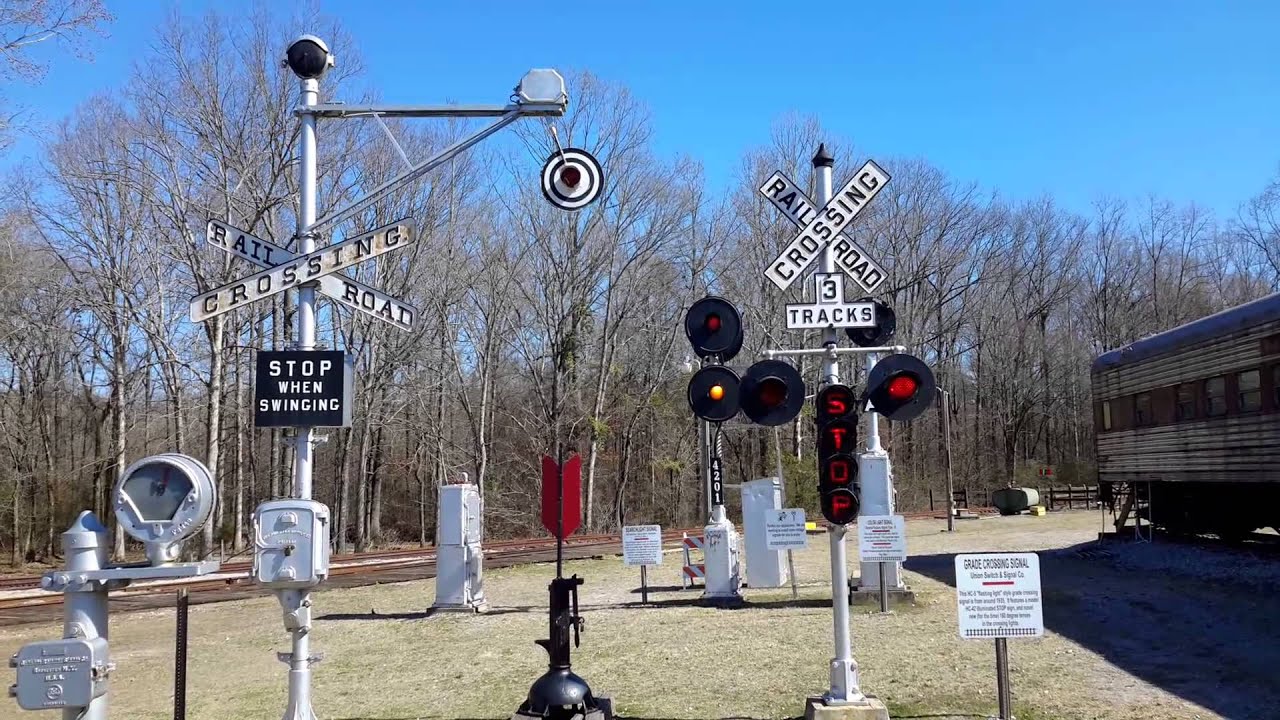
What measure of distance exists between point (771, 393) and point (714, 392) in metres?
0.42

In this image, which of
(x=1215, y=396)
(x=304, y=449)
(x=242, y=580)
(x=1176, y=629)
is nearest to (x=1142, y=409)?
(x=1215, y=396)

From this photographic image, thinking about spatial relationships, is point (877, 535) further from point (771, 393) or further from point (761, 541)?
point (761, 541)

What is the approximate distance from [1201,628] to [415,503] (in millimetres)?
36238

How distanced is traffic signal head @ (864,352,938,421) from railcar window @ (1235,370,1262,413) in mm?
10991

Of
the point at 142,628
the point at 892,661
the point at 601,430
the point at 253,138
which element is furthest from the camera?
the point at 601,430

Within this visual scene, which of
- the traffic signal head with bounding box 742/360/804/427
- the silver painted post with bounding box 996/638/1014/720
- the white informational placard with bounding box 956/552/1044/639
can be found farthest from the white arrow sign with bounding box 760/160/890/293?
the silver painted post with bounding box 996/638/1014/720

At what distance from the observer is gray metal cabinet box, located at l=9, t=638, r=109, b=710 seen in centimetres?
473

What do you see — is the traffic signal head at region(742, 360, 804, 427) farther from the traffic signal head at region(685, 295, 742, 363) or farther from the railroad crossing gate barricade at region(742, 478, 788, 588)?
the railroad crossing gate barricade at region(742, 478, 788, 588)

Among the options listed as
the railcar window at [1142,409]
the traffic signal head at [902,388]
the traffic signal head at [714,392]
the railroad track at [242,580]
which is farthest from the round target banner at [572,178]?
the railcar window at [1142,409]

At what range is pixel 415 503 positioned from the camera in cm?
4331

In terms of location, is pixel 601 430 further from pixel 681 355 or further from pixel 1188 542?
pixel 1188 542

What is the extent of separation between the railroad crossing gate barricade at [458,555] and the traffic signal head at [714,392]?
7.76m

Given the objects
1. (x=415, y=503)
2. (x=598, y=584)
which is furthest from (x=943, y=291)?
(x=598, y=584)

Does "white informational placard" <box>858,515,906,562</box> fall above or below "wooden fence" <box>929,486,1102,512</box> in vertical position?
above
